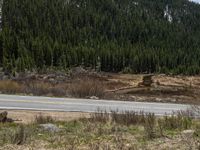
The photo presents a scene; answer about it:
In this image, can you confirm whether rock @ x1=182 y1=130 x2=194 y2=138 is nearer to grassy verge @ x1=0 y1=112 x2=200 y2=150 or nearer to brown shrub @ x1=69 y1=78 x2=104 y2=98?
grassy verge @ x1=0 y1=112 x2=200 y2=150

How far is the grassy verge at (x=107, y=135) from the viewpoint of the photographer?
27.3ft

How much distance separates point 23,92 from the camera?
78.2 feet

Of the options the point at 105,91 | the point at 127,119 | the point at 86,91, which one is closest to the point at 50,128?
the point at 127,119

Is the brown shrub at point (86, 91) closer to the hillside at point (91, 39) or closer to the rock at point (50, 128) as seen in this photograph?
the rock at point (50, 128)

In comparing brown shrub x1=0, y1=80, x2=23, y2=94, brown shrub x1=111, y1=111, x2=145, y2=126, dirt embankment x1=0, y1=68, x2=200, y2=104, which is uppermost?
brown shrub x1=111, y1=111, x2=145, y2=126

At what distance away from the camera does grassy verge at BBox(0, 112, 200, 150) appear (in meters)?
8.34

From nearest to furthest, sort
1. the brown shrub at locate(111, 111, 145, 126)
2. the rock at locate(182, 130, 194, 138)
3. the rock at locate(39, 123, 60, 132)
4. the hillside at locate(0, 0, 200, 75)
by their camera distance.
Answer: the rock at locate(182, 130, 194, 138) → the rock at locate(39, 123, 60, 132) → the brown shrub at locate(111, 111, 145, 126) → the hillside at locate(0, 0, 200, 75)

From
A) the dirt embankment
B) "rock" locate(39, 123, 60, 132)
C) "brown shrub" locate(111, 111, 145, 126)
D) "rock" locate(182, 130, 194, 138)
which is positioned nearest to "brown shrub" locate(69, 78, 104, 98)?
the dirt embankment

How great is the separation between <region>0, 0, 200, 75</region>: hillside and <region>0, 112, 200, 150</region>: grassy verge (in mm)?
51717

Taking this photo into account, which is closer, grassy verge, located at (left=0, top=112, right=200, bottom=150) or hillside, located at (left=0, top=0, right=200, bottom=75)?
grassy verge, located at (left=0, top=112, right=200, bottom=150)

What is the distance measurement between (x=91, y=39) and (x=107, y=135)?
100 meters

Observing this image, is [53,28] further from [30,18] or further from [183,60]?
[183,60]

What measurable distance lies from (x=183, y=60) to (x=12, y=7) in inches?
1735

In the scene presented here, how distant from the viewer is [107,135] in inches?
373
